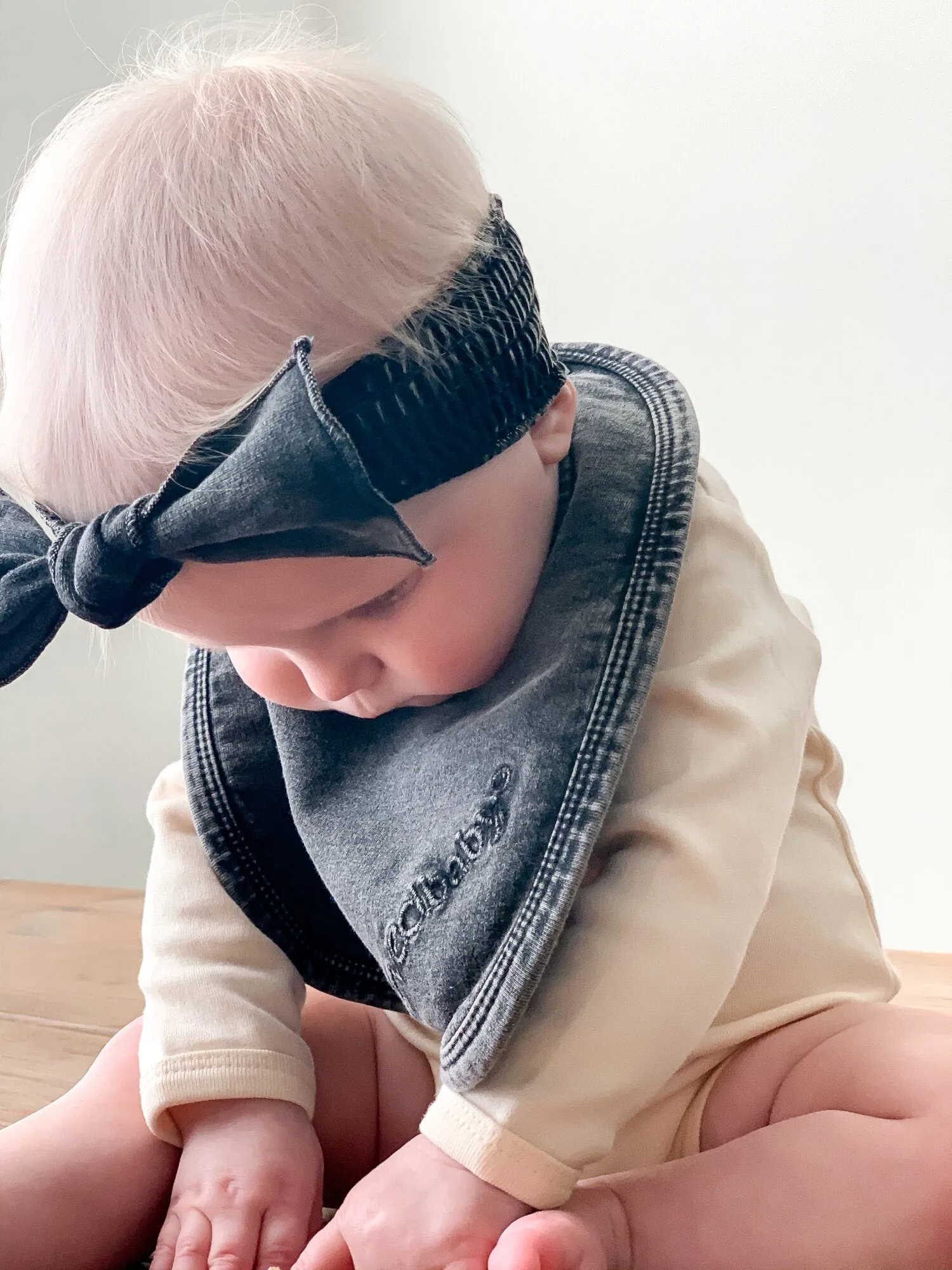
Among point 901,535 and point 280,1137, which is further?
A: point 901,535

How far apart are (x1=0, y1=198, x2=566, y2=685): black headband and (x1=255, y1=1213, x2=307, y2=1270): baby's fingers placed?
0.29 m

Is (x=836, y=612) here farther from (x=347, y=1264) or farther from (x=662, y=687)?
(x=347, y=1264)

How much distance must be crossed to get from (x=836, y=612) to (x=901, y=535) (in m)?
0.09

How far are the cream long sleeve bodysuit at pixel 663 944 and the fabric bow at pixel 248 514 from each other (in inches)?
7.5

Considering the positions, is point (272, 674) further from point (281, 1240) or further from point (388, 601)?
point (281, 1240)

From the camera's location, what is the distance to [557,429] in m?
0.66

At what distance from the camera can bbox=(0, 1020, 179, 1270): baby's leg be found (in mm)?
600

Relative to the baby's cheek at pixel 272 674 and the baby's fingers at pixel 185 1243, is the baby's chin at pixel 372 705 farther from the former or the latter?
the baby's fingers at pixel 185 1243

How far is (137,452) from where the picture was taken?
53 cm

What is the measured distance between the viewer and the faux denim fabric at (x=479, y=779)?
599 millimetres

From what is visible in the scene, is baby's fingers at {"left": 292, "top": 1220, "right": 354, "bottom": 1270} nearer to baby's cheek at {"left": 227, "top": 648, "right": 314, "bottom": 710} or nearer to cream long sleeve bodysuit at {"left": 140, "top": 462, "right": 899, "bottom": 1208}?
cream long sleeve bodysuit at {"left": 140, "top": 462, "right": 899, "bottom": 1208}

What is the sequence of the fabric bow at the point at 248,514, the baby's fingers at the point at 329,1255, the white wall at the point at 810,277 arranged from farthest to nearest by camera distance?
the white wall at the point at 810,277 < the baby's fingers at the point at 329,1255 < the fabric bow at the point at 248,514

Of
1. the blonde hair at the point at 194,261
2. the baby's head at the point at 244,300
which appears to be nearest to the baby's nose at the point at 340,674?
the baby's head at the point at 244,300

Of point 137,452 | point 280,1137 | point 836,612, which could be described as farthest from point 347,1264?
point 836,612
